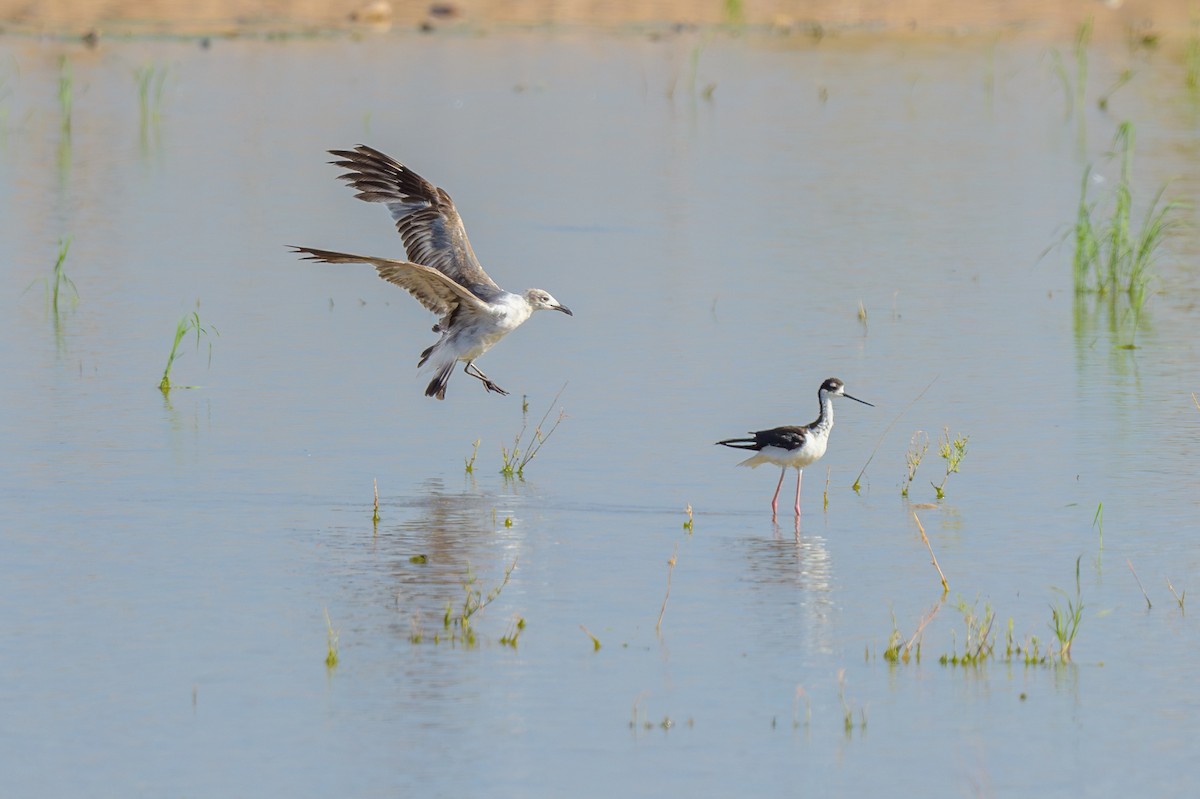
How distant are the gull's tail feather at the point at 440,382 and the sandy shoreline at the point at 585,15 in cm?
2421

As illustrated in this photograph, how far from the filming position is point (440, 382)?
1168 centimetres

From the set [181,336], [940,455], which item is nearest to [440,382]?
[181,336]

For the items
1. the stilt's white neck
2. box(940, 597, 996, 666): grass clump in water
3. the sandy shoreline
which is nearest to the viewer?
box(940, 597, 996, 666): grass clump in water

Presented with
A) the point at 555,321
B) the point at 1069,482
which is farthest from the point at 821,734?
the point at 555,321

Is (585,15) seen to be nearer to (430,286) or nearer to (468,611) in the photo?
(430,286)

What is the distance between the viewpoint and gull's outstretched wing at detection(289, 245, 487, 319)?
10.6 meters

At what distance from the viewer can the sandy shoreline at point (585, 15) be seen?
35.9 meters

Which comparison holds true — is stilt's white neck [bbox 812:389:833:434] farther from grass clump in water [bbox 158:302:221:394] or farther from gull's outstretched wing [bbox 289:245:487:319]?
grass clump in water [bbox 158:302:221:394]

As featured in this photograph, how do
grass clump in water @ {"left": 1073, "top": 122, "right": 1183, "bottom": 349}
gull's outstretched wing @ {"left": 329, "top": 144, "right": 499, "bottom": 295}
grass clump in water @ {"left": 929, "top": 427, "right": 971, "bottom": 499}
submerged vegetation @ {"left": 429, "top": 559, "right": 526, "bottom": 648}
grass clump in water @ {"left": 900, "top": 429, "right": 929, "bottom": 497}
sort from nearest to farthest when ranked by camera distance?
submerged vegetation @ {"left": 429, "top": 559, "right": 526, "bottom": 648}, grass clump in water @ {"left": 929, "top": 427, "right": 971, "bottom": 499}, grass clump in water @ {"left": 900, "top": 429, "right": 929, "bottom": 497}, gull's outstretched wing @ {"left": 329, "top": 144, "right": 499, "bottom": 295}, grass clump in water @ {"left": 1073, "top": 122, "right": 1183, "bottom": 349}

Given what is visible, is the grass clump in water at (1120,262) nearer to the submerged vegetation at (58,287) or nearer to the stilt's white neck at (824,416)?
the stilt's white neck at (824,416)

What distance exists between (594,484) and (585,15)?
29.5 meters

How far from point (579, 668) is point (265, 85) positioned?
73.7 ft

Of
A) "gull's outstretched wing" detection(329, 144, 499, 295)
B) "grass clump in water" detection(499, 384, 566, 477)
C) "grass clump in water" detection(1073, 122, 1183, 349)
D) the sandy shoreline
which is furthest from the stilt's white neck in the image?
the sandy shoreline

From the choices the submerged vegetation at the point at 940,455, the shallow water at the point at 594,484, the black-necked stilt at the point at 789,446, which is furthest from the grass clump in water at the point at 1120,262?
the black-necked stilt at the point at 789,446
